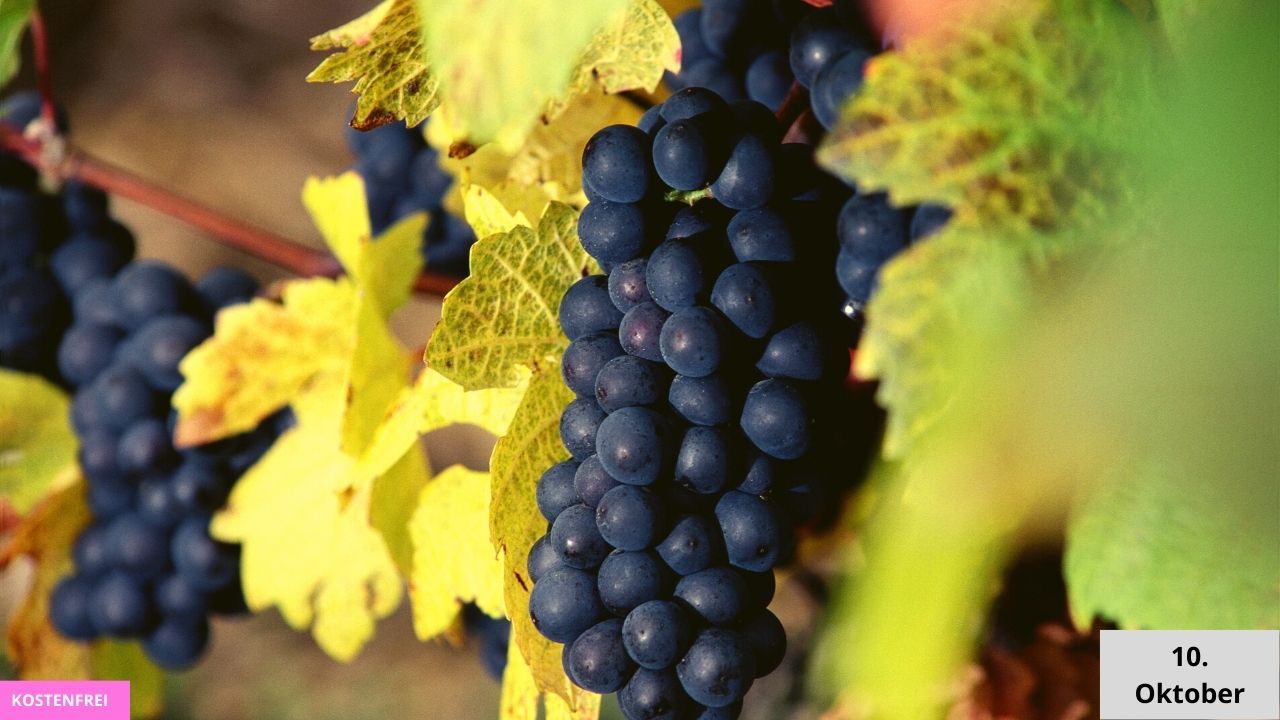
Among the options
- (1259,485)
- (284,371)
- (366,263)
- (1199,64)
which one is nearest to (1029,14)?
(1199,64)

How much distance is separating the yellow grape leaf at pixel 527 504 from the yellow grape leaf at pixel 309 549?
287 mm

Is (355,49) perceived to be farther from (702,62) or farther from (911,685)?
(911,685)

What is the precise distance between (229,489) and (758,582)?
19.0 inches

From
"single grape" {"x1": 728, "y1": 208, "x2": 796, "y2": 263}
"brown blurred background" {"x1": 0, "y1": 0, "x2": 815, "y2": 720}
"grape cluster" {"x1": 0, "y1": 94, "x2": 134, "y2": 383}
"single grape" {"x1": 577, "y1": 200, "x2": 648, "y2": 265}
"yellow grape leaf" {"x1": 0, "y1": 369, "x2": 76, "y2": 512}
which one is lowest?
"brown blurred background" {"x1": 0, "y1": 0, "x2": 815, "y2": 720}

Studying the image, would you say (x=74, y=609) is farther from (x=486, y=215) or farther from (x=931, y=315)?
(x=931, y=315)

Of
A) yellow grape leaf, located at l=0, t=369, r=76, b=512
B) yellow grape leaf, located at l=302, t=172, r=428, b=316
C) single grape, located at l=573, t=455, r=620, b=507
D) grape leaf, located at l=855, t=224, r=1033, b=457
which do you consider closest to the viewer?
grape leaf, located at l=855, t=224, r=1033, b=457

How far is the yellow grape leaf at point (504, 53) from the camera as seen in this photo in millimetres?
347

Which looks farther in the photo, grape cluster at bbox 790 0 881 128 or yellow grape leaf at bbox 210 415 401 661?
yellow grape leaf at bbox 210 415 401 661

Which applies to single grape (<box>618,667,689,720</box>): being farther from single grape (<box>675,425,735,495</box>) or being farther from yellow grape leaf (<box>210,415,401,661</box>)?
yellow grape leaf (<box>210,415,401,661</box>)

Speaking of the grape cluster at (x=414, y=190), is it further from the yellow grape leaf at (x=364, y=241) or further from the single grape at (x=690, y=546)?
the single grape at (x=690, y=546)

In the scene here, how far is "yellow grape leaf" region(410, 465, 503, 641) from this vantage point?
0.58 m

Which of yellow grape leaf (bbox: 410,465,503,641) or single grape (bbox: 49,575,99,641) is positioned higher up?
yellow grape leaf (bbox: 410,465,503,641)

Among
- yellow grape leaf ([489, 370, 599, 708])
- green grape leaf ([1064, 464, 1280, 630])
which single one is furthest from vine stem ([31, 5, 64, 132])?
green grape leaf ([1064, 464, 1280, 630])

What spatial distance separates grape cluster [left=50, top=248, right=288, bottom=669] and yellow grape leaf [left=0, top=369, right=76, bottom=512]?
2 centimetres
